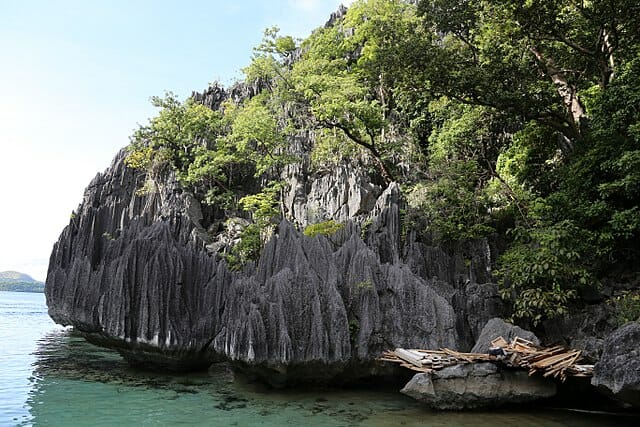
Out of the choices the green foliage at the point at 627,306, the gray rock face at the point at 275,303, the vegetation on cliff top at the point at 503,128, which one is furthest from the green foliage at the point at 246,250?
the green foliage at the point at 627,306

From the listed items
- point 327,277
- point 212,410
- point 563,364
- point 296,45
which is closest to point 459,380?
point 563,364

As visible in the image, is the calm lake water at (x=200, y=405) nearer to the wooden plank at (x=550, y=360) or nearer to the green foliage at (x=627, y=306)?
the wooden plank at (x=550, y=360)

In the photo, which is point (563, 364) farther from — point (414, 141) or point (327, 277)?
point (414, 141)

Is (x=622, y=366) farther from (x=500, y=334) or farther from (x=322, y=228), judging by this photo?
(x=322, y=228)

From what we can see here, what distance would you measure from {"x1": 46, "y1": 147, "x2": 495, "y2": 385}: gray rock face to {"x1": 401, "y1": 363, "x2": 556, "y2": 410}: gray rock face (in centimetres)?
236

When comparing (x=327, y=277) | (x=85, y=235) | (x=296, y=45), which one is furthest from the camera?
(x=296, y=45)

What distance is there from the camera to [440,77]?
1938cm

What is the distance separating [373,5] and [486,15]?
1455 cm

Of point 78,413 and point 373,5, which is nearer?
point 78,413

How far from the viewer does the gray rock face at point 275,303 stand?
13828 mm

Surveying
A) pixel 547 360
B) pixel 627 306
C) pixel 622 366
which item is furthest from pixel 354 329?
pixel 627 306

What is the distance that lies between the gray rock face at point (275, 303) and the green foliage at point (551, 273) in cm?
183

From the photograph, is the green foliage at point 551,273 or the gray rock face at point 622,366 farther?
the green foliage at point 551,273

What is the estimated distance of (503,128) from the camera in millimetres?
25250
